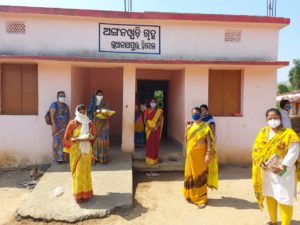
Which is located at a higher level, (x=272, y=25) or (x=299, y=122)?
(x=272, y=25)

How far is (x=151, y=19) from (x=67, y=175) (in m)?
4.07

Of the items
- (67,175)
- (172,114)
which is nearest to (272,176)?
(67,175)

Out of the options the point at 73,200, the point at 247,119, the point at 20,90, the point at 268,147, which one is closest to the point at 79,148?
the point at 73,200

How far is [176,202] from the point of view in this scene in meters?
5.13

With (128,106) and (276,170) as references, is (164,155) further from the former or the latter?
(276,170)

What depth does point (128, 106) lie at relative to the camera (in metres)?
7.11

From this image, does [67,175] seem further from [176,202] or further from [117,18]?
[117,18]

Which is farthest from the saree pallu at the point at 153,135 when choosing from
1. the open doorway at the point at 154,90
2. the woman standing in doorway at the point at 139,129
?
the open doorway at the point at 154,90

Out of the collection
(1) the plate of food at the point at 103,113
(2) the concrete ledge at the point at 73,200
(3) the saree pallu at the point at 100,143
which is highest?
(1) the plate of food at the point at 103,113

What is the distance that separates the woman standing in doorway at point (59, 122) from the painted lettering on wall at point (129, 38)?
1.59 m

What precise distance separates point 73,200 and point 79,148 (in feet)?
3.00

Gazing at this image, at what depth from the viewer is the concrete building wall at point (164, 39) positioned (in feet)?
22.5

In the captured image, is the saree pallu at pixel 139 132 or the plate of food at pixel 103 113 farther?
the saree pallu at pixel 139 132

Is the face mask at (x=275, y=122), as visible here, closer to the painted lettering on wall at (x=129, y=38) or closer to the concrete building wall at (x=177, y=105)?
the concrete building wall at (x=177, y=105)
